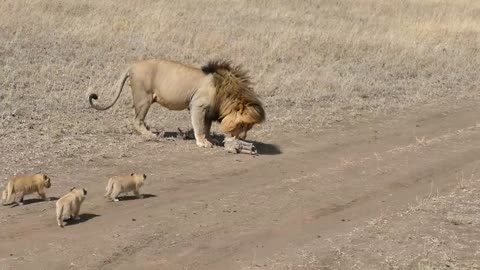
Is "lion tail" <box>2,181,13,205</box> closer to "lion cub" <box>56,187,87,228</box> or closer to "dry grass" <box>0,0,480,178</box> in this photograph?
"lion cub" <box>56,187,87,228</box>

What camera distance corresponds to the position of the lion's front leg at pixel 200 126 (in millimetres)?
11039

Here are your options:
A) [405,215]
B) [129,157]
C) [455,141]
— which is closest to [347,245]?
[405,215]

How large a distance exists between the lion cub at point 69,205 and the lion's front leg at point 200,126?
3790mm

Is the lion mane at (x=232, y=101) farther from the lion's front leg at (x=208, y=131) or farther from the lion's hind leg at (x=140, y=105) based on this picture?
the lion's hind leg at (x=140, y=105)

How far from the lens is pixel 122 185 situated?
317 inches

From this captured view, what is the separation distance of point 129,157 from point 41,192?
2340 millimetres

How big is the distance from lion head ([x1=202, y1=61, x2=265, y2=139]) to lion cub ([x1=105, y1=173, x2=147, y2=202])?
287cm

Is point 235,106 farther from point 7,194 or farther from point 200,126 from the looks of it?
point 7,194

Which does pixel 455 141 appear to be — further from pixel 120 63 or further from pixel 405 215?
pixel 120 63

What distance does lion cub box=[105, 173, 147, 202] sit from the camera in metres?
8.03

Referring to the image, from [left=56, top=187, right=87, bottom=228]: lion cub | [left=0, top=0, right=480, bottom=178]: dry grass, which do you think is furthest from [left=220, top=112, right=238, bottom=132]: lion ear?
[left=56, top=187, right=87, bottom=228]: lion cub

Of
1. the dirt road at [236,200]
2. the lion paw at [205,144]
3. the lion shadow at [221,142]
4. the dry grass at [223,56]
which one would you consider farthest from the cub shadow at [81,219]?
the lion shadow at [221,142]

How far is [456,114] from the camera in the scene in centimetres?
1480

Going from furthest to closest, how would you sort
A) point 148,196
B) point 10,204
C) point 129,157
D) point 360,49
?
1. point 360,49
2. point 129,157
3. point 148,196
4. point 10,204
